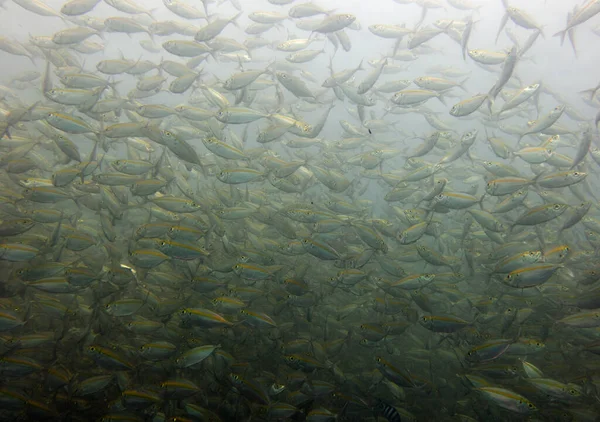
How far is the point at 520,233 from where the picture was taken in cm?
566

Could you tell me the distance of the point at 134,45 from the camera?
22781mm

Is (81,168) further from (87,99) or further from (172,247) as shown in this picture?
(172,247)

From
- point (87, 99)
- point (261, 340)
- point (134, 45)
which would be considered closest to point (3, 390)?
point (261, 340)

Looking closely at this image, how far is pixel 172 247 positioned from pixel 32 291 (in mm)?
2727

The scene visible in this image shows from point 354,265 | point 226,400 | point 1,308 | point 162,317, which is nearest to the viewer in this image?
point 1,308

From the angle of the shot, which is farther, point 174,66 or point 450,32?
point 450,32

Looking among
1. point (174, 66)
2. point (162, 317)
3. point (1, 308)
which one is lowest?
point (162, 317)

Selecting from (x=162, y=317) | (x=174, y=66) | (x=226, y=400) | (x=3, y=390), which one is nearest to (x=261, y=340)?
(x=226, y=400)

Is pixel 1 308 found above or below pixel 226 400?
A: above

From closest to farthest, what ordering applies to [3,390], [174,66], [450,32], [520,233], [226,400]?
[3,390] → [226,400] → [174,66] → [520,233] → [450,32]

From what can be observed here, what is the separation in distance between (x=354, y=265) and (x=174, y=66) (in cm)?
469

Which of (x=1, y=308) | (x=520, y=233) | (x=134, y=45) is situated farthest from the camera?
(x=134, y=45)

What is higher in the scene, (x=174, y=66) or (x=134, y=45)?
(x=174, y=66)

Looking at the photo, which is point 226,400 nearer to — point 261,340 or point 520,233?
point 261,340
